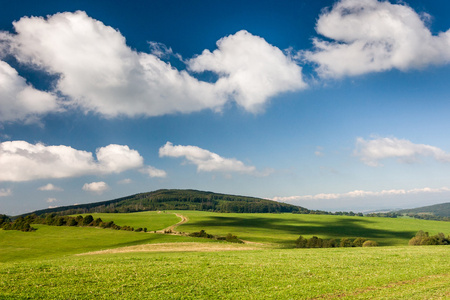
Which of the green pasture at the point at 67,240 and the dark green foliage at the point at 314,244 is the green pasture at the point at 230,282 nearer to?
the green pasture at the point at 67,240

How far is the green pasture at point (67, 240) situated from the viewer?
6581 centimetres

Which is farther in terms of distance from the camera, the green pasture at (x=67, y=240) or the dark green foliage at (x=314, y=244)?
the dark green foliage at (x=314, y=244)

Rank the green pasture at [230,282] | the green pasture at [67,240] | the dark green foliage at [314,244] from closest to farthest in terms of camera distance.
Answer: the green pasture at [230,282] < the green pasture at [67,240] < the dark green foliage at [314,244]

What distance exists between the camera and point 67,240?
79.1m

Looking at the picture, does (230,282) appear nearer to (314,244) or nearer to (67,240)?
(314,244)

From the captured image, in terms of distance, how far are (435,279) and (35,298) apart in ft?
96.6

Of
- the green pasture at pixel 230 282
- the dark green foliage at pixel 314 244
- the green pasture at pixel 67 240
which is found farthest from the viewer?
the dark green foliage at pixel 314 244

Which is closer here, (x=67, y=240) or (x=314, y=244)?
(x=314, y=244)

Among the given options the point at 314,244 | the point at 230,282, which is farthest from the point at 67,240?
the point at 230,282

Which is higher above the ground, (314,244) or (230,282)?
(230,282)

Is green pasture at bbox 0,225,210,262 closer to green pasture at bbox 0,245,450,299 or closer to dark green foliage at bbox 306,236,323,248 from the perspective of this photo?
dark green foliage at bbox 306,236,323,248

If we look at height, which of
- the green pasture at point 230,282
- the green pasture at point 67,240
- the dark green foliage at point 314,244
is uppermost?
the green pasture at point 230,282

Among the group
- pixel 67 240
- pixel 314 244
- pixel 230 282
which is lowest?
pixel 314 244

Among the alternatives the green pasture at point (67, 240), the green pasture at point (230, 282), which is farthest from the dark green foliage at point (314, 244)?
the green pasture at point (230, 282)
